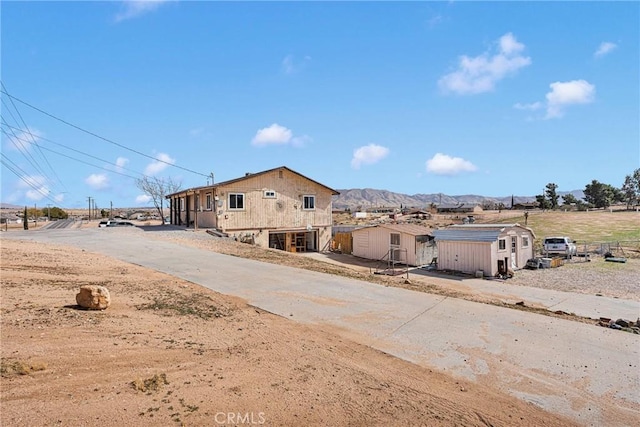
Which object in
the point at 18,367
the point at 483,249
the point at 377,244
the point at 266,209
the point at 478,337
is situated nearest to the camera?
the point at 18,367

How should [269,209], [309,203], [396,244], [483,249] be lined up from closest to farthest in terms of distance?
[483,249]
[396,244]
[269,209]
[309,203]

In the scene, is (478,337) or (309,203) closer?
(478,337)

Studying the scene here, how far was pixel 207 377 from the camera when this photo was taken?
4688 mm

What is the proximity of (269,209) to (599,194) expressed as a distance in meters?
79.6

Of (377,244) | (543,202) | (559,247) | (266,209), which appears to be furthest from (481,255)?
(543,202)

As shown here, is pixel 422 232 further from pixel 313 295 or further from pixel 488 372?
pixel 488 372

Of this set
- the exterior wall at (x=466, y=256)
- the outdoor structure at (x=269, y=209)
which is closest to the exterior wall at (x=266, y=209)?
the outdoor structure at (x=269, y=209)

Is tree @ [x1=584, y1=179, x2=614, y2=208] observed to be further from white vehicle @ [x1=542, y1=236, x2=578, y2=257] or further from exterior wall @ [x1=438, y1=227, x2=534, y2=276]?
exterior wall @ [x1=438, y1=227, x2=534, y2=276]

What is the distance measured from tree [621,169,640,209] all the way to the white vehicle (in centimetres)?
6917

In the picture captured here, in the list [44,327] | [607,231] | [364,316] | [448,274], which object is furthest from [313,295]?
[607,231]

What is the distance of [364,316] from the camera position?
7816mm

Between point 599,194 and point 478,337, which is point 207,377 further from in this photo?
point 599,194

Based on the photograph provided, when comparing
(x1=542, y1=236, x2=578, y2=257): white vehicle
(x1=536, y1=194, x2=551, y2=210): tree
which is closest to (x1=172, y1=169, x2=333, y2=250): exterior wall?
(x1=542, y1=236, x2=578, y2=257): white vehicle

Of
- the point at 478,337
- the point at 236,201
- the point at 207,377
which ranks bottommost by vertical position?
the point at 478,337
